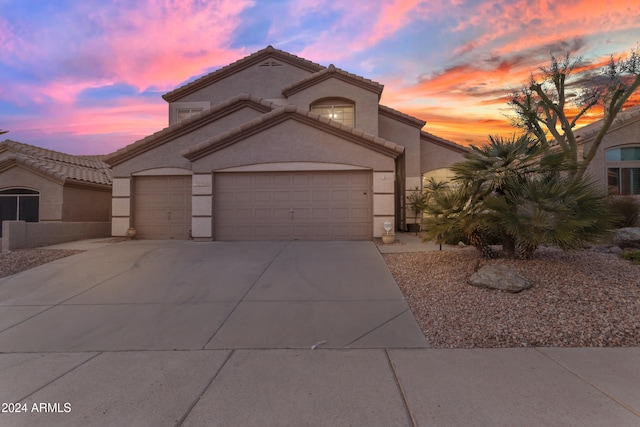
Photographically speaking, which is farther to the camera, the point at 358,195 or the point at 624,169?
the point at 624,169

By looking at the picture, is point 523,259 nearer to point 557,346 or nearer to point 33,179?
point 557,346

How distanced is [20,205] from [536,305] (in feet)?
64.5

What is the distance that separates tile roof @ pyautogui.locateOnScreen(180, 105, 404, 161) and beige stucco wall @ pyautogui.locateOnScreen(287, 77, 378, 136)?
→ 367 centimetres

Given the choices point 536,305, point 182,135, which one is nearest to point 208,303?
point 536,305

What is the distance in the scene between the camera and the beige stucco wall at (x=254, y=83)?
1823 centimetres

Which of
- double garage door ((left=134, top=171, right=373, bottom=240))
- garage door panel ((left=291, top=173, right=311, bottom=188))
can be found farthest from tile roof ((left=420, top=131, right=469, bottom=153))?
garage door panel ((left=291, top=173, right=311, bottom=188))

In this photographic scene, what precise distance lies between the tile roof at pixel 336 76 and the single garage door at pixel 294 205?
557 cm

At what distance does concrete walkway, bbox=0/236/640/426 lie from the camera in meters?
3.34

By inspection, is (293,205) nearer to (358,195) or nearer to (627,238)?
(358,195)

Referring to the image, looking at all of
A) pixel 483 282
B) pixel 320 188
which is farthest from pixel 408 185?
pixel 483 282

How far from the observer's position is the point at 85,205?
53.7ft

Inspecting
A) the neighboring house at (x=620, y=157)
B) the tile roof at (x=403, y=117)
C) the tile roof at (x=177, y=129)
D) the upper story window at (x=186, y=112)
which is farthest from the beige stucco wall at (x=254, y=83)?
the neighboring house at (x=620, y=157)

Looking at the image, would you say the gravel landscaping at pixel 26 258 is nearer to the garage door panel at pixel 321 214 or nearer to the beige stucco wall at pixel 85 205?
the beige stucco wall at pixel 85 205

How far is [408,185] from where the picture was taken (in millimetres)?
16562
